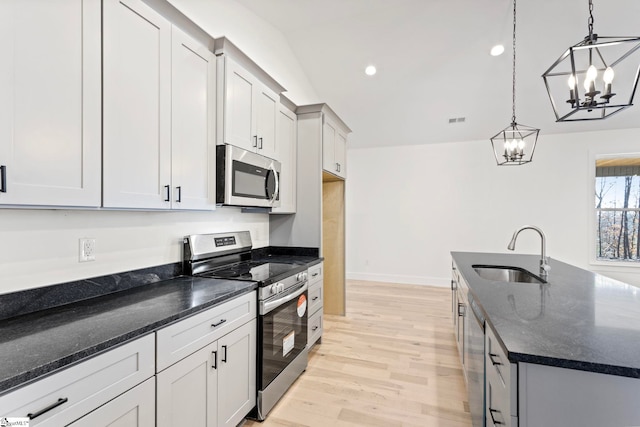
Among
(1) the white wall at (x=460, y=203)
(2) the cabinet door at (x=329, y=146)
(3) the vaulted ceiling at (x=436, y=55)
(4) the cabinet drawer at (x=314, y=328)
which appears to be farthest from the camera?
(1) the white wall at (x=460, y=203)

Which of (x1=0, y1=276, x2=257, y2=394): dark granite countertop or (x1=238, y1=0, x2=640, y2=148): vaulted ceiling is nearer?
(x1=0, y1=276, x2=257, y2=394): dark granite countertop

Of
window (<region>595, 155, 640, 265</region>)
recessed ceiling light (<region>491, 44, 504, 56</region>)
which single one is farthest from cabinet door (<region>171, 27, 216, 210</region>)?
window (<region>595, 155, 640, 265</region>)

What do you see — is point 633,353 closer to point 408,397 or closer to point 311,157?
point 408,397

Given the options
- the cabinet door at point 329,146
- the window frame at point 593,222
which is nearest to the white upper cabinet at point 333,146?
the cabinet door at point 329,146

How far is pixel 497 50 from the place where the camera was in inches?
144

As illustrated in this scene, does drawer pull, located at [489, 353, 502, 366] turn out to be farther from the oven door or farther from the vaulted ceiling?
the vaulted ceiling

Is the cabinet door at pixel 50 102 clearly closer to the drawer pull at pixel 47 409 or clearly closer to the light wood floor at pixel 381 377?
the drawer pull at pixel 47 409

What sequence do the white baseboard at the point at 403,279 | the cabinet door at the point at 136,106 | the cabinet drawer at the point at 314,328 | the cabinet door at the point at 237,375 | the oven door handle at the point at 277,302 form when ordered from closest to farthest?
the cabinet door at the point at 136,106, the cabinet door at the point at 237,375, the oven door handle at the point at 277,302, the cabinet drawer at the point at 314,328, the white baseboard at the point at 403,279

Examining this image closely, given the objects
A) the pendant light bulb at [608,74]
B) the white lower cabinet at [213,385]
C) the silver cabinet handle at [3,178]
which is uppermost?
the pendant light bulb at [608,74]

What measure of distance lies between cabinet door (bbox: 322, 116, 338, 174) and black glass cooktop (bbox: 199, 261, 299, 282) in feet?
A: 4.40

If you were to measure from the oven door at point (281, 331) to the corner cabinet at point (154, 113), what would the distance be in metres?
0.89

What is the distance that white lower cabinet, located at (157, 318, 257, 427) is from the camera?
1331 millimetres

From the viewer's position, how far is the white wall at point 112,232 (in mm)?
1304

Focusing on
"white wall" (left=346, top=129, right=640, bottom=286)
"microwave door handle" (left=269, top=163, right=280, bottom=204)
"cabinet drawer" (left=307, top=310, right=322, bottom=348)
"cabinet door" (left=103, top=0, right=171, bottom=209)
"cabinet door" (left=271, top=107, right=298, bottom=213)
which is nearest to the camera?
"cabinet door" (left=103, top=0, right=171, bottom=209)
